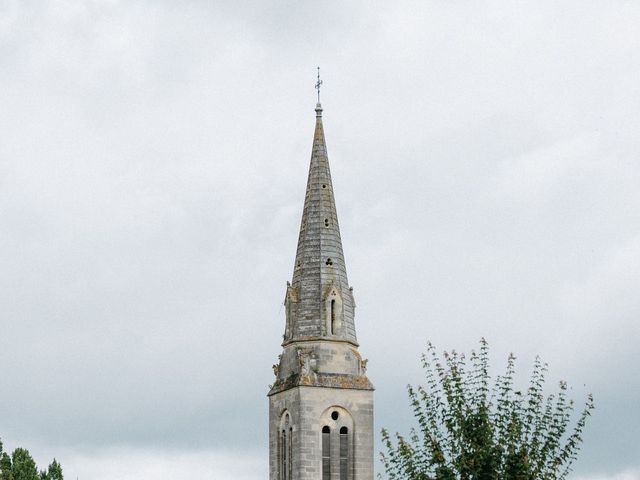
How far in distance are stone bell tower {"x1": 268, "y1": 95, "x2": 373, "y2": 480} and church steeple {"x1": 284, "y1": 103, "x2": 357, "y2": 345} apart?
1.7 inches

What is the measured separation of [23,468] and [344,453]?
684 inches

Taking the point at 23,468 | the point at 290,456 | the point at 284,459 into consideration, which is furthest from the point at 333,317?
the point at 23,468

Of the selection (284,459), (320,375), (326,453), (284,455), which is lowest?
(326,453)

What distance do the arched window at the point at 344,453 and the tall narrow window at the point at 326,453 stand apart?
522 millimetres

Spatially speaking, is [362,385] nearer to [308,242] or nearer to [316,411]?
[316,411]

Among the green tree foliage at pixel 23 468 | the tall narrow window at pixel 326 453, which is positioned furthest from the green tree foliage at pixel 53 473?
the tall narrow window at pixel 326 453

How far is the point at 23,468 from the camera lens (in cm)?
7850

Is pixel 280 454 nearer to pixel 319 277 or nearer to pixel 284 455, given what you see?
pixel 284 455

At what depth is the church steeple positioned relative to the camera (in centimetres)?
7144

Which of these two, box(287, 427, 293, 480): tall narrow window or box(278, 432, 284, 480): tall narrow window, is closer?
box(287, 427, 293, 480): tall narrow window

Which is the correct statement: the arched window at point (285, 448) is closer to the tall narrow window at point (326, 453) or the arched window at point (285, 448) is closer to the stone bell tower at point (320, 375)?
the stone bell tower at point (320, 375)

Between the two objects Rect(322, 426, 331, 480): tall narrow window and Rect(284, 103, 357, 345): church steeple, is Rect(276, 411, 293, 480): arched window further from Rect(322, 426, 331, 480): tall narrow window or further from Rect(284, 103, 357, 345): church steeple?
Rect(284, 103, 357, 345): church steeple

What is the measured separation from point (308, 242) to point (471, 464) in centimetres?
3168

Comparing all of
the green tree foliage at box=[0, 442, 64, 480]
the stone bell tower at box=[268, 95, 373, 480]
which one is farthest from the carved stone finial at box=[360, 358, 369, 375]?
the green tree foliage at box=[0, 442, 64, 480]
